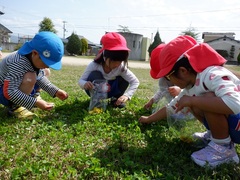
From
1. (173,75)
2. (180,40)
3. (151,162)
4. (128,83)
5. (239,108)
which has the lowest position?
(151,162)

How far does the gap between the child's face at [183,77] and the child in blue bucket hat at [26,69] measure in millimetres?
1172

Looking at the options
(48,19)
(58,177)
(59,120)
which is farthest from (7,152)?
(48,19)

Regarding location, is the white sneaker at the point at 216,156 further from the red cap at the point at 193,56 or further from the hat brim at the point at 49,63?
the hat brim at the point at 49,63

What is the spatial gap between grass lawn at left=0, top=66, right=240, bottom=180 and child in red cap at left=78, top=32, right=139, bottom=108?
1.71 feet

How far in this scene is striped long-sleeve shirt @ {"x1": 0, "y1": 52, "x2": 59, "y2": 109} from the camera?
8.20ft

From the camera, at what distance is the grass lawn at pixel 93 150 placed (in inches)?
65.6

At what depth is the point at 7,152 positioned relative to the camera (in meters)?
1.91

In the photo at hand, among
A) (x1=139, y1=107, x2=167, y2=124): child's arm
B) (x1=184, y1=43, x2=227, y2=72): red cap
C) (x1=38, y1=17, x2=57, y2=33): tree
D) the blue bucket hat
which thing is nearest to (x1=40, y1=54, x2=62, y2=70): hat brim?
the blue bucket hat

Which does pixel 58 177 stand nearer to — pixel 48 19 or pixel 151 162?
pixel 151 162

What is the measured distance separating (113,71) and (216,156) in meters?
1.89

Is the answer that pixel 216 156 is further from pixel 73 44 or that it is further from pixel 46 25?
pixel 46 25

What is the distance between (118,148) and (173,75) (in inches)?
28.1

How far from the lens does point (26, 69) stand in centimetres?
261

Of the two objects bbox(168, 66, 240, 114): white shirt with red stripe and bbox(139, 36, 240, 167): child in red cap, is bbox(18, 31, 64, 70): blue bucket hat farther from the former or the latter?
bbox(168, 66, 240, 114): white shirt with red stripe
